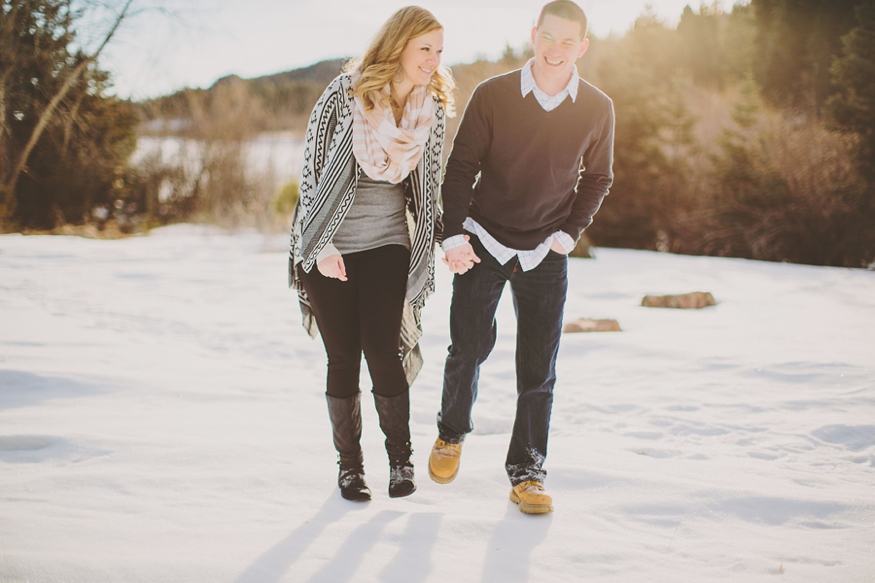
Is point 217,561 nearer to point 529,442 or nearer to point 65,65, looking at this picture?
point 529,442

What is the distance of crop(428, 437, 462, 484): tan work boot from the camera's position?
2518mm

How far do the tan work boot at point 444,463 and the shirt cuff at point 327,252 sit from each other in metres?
0.82

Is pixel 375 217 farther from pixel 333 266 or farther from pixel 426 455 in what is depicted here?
pixel 426 455

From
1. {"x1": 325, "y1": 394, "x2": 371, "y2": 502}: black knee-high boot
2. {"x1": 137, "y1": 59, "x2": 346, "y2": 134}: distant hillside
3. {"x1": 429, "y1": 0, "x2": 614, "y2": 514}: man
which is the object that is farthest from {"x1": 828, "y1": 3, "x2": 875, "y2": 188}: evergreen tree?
{"x1": 325, "y1": 394, "x2": 371, "y2": 502}: black knee-high boot

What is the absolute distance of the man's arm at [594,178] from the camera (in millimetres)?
2441

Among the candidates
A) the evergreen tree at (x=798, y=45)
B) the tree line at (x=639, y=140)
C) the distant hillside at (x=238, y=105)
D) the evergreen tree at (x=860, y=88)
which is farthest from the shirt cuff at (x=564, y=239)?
the evergreen tree at (x=798, y=45)

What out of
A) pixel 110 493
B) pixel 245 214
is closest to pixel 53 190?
pixel 245 214

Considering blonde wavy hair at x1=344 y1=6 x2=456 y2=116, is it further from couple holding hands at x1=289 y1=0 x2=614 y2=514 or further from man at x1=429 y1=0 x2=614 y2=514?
man at x1=429 y1=0 x2=614 y2=514

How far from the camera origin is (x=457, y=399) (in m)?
2.50

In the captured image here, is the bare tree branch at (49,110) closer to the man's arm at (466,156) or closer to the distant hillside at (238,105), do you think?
the distant hillside at (238,105)

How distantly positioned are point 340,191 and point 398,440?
0.91 meters

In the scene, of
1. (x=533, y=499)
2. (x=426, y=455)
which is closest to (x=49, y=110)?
(x=426, y=455)

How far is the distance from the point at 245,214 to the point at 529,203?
11.1m

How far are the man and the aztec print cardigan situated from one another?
0.33ft
